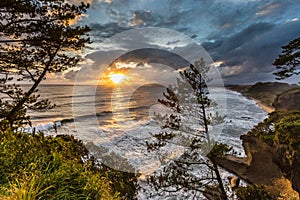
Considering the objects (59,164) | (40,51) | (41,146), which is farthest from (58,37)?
(59,164)

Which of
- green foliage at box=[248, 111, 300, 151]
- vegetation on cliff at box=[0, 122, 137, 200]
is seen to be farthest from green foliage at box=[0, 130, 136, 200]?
green foliage at box=[248, 111, 300, 151]

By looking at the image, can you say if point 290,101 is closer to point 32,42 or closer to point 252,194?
point 252,194

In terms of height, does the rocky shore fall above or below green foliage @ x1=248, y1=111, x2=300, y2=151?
below

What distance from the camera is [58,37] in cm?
825

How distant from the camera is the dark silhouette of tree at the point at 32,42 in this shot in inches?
315

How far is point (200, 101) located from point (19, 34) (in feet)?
30.1

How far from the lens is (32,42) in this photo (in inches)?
328

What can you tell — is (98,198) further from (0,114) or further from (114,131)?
(114,131)

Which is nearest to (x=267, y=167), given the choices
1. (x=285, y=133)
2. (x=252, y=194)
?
(x=252, y=194)

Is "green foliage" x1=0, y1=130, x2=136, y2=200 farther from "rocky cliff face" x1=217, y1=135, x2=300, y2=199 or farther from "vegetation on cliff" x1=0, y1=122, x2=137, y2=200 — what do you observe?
"rocky cliff face" x1=217, y1=135, x2=300, y2=199

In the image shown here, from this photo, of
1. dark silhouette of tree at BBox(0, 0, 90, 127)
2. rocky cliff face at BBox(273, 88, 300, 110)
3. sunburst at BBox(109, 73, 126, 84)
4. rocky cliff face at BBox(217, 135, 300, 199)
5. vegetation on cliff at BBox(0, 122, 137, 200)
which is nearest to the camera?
vegetation on cliff at BBox(0, 122, 137, 200)

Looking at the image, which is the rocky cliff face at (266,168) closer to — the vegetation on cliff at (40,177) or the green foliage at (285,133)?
the green foliage at (285,133)

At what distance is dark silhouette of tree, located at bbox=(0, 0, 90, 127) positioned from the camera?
8.00m

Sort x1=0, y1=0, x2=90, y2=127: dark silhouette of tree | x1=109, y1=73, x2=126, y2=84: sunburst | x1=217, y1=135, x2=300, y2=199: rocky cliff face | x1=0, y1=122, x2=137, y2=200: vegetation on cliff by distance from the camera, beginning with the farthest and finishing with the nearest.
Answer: x1=109, y1=73, x2=126, y2=84: sunburst → x1=217, y1=135, x2=300, y2=199: rocky cliff face → x1=0, y1=0, x2=90, y2=127: dark silhouette of tree → x1=0, y1=122, x2=137, y2=200: vegetation on cliff
